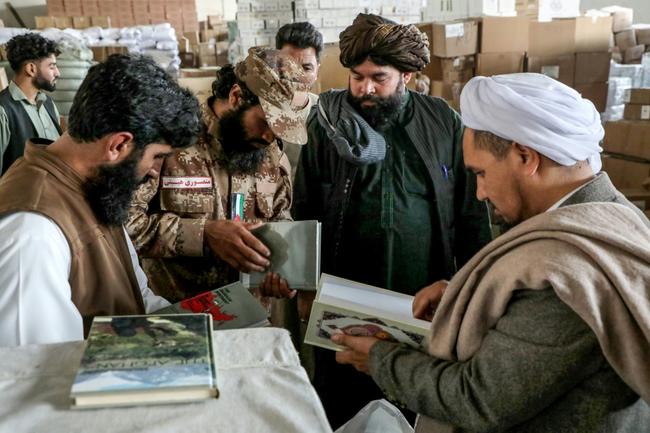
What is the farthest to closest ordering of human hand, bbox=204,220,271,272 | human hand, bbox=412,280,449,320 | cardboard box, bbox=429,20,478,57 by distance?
cardboard box, bbox=429,20,478,57 → human hand, bbox=204,220,271,272 → human hand, bbox=412,280,449,320

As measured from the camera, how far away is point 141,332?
3.08 ft

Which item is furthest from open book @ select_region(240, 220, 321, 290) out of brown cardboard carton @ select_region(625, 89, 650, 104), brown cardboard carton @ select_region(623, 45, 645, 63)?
brown cardboard carton @ select_region(623, 45, 645, 63)

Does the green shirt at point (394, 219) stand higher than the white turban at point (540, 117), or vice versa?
the white turban at point (540, 117)

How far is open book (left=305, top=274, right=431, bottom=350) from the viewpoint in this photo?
1.38 meters

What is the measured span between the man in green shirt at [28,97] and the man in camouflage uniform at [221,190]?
300 centimetres

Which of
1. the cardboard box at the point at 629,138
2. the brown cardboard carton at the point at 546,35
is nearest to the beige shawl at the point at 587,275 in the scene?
the cardboard box at the point at 629,138

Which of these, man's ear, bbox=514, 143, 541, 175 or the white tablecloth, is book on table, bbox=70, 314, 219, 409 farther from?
man's ear, bbox=514, 143, 541, 175

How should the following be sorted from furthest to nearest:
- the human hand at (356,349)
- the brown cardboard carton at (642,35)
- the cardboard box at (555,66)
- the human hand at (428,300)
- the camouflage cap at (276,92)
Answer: the brown cardboard carton at (642,35) → the cardboard box at (555,66) → the camouflage cap at (276,92) → the human hand at (428,300) → the human hand at (356,349)

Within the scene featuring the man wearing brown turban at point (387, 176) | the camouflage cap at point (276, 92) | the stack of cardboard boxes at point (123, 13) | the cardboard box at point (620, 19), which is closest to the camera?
the camouflage cap at point (276, 92)

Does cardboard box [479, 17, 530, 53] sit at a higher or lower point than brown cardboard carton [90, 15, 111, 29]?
lower

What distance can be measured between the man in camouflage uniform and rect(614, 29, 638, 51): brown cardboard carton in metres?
5.45

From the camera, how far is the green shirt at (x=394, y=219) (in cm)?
229

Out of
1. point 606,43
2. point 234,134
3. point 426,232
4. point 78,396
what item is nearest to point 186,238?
point 234,134

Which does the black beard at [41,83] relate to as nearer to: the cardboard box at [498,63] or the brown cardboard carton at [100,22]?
the cardboard box at [498,63]
